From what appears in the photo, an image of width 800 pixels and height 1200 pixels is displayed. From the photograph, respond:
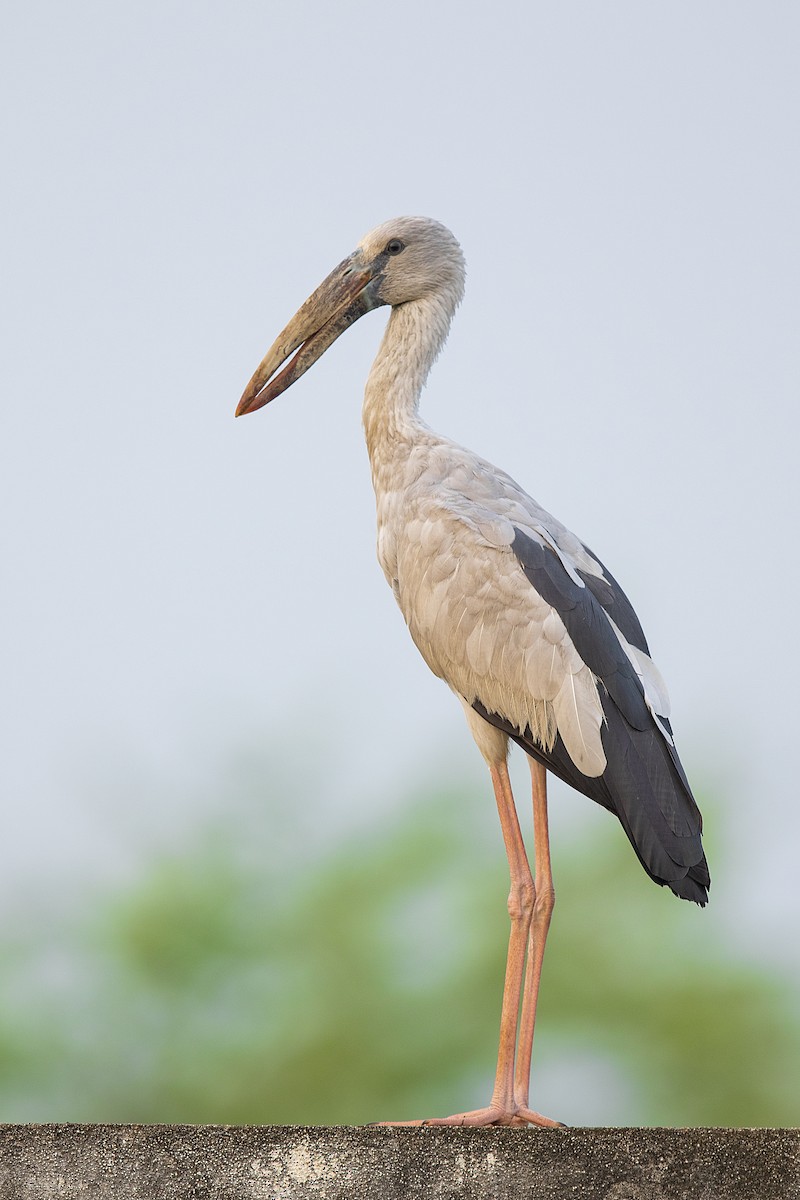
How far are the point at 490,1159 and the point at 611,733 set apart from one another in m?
1.34

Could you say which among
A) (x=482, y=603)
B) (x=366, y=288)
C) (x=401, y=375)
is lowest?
(x=482, y=603)

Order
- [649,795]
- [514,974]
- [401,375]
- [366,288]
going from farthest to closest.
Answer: [366,288], [401,375], [514,974], [649,795]

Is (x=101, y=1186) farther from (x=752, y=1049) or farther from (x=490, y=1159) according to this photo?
(x=752, y=1049)

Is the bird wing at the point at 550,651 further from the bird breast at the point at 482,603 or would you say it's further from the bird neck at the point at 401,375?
the bird neck at the point at 401,375

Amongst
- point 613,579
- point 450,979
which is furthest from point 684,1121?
point 613,579

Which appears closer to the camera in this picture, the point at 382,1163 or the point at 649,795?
the point at 382,1163

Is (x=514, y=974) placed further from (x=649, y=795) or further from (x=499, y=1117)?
(x=649, y=795)

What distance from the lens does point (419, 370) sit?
4.61m

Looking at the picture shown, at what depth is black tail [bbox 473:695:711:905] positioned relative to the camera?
11.7 feet

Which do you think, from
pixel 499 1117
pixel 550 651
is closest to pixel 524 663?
pixel 550 651

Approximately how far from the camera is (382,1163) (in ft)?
8.66

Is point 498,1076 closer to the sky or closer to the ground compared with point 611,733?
closer to the ground

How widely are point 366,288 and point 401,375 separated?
35 centimetres

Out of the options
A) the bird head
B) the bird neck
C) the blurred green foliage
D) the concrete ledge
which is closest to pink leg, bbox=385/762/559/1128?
the concrete ledge
